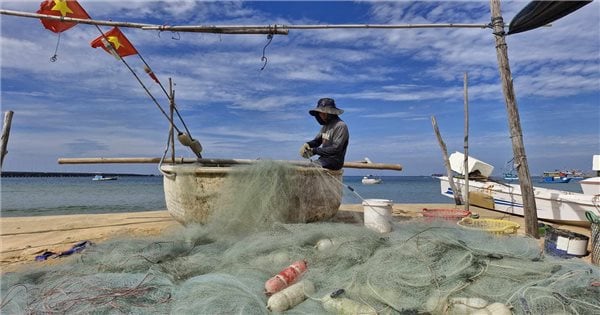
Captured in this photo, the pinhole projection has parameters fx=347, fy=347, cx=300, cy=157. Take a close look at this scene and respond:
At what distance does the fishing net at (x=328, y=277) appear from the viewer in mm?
2373

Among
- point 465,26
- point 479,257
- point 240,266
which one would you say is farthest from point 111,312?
point 465,26

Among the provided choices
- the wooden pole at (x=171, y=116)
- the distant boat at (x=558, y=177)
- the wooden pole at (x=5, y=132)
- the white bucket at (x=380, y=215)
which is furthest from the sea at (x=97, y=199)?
the distant boat at (x=558, y=177)

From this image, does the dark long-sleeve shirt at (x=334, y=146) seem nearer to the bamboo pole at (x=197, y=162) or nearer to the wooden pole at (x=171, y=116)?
the bamboo pole at (x=197, y=162)

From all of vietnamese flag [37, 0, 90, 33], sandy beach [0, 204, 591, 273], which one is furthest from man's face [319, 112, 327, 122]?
vietnamese flag [37, 0, 90, 33]

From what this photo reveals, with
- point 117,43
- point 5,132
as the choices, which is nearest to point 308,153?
point 117,43

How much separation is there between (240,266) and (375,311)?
139 cm

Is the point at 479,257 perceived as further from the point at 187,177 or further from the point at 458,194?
the point at 458,194

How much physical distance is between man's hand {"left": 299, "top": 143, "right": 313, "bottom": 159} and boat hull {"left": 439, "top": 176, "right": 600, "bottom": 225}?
689cm

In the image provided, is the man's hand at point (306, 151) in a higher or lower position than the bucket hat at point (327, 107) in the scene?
lower

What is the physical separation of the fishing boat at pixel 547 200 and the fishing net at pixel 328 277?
22.1 feet

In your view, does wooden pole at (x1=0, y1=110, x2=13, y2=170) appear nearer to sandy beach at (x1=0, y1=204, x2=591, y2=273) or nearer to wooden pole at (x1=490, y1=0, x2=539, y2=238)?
sandy beach at (x1=0, y1=204, x2=591, y2=273)

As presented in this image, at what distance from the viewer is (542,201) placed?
933cm

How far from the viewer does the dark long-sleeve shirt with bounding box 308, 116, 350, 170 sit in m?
5.50

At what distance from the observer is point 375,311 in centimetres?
233
